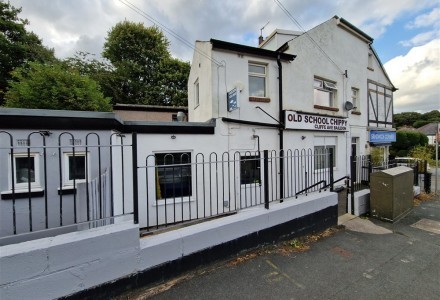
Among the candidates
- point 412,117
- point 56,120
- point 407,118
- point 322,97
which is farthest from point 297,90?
point 412,117

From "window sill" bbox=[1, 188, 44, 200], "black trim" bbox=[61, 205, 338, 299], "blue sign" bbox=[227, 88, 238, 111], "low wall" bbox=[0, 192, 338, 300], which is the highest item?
"blue sign" bbox=[227, 88, 238, 111]

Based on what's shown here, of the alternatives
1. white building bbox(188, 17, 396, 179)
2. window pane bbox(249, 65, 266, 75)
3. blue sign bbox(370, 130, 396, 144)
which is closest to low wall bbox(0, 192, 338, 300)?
white building bbox(188, 17, 396, 179)

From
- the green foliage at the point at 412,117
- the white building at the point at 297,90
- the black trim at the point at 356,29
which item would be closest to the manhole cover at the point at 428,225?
the white building at the point at 297,90

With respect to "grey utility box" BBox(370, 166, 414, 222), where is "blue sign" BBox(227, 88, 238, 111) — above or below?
above

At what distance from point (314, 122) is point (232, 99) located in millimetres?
4227

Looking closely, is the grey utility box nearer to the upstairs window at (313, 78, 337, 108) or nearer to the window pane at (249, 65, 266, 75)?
the upstairs window at (313, 78, 337, 108)

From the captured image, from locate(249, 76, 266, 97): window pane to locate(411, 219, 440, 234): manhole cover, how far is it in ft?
19.6

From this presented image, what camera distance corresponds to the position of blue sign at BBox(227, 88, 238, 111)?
22.6 ft

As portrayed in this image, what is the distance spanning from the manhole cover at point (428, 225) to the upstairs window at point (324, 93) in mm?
5590

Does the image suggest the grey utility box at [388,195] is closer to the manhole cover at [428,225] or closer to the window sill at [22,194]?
the manhole cover at [428,225]

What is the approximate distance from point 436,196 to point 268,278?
32.6 ft

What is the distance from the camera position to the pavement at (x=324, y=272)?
8.80 ft

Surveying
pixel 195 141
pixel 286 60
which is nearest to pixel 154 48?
pixel 286 60

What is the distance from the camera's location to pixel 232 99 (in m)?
7.08
